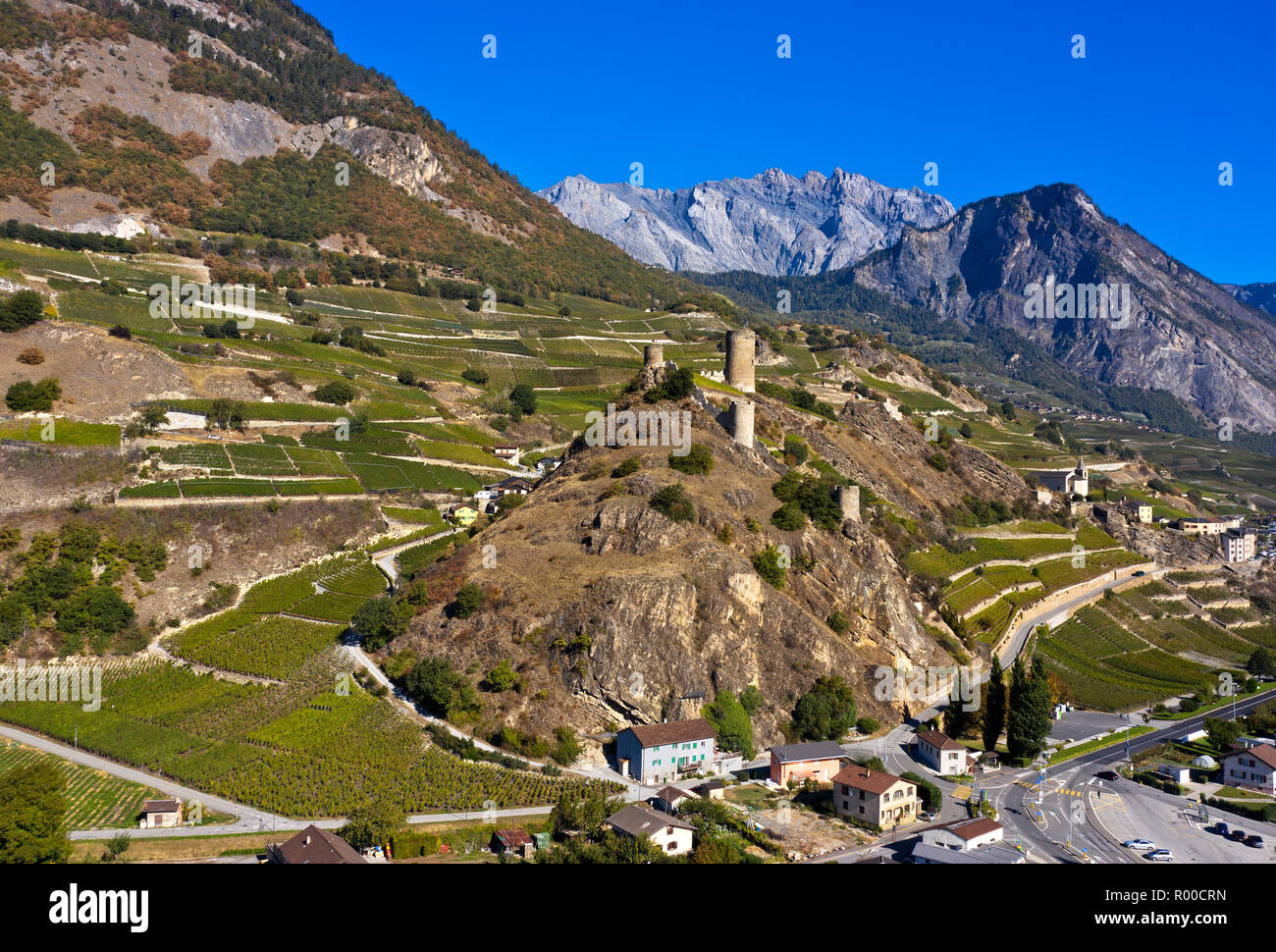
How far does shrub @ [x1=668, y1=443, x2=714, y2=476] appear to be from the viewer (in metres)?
49.8

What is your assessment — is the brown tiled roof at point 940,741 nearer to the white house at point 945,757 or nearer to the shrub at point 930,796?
the white house at point 945,757

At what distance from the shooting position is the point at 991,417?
4956 inches

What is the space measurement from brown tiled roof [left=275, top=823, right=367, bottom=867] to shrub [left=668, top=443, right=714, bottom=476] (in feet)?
89.9

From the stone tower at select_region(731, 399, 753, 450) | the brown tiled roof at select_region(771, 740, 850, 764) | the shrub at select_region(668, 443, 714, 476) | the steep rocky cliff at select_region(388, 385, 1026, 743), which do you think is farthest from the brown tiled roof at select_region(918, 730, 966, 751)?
the stone tower at select_region(731, 399, 753, 450)

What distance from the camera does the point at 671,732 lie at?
3669 centimetres

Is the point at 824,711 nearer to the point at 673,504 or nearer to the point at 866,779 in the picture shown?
the point at 866,779

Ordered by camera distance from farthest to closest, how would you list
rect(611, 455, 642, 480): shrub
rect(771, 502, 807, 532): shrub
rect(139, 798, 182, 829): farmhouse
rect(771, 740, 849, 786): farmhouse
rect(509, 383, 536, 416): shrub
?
rect(509, 383, 536, 416): shrub
rect(611, 455, 642, 480): shrub
rect(771, 502, 807, 532): shrub
rect(771, 740, 849, 786): farmhouse
rect(139, 798, 182, 829): farmhouse

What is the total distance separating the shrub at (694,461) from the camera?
49.8 meters

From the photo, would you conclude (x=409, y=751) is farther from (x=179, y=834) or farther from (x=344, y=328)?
(x=344, y=328)

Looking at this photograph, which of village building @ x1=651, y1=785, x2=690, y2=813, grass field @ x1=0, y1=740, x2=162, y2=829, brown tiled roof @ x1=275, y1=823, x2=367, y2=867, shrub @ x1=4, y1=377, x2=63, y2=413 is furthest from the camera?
shrub @ x1=4, y1=377, x2=63, y2=413

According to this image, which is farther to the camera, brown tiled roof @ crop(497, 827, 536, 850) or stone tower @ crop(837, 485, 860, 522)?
stone tower @ crop(837, 485, 860, 522)

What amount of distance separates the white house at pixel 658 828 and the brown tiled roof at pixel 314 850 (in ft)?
25.7

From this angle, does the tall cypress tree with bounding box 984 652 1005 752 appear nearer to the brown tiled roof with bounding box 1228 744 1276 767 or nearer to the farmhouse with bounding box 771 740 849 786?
the farmhouse with bounding box 771 740 849 786
